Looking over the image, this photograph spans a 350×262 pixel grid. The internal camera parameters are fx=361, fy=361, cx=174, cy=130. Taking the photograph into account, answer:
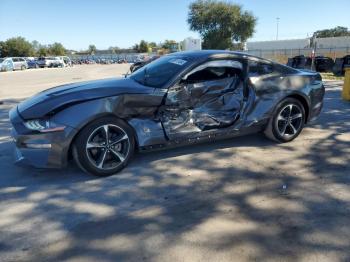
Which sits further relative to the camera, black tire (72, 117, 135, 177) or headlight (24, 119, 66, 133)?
black tire (72, 117, 135, 177)

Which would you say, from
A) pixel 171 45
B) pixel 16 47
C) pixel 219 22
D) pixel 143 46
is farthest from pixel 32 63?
pixel 143 46

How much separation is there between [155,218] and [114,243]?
0.53m

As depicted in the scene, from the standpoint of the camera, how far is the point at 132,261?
2768mm

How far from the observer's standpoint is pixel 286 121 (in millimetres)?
5707

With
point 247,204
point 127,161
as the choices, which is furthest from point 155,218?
point 127,161

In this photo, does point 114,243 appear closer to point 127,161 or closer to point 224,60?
point 127,161

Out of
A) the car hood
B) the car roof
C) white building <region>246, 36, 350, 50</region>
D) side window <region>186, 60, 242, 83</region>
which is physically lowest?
the car hood

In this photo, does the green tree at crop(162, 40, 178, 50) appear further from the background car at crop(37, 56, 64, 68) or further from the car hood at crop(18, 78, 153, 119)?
the car hood at crop(18, 78, 153, 119)

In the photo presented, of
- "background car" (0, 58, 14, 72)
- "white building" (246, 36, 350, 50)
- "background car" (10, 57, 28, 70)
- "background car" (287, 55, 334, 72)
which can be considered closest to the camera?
"background car" (287, 55, 334, 72)

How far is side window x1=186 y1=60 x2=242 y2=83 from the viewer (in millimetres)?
5004

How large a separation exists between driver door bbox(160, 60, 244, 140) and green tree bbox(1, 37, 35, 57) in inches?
3193

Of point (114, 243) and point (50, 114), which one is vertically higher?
point (50, 114)

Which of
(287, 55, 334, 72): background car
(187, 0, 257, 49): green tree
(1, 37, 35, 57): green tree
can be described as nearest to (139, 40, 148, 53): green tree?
(1, 37, 35, 57): green tree

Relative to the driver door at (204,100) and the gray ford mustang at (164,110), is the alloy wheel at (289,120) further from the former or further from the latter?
the driver door at (204,100)
